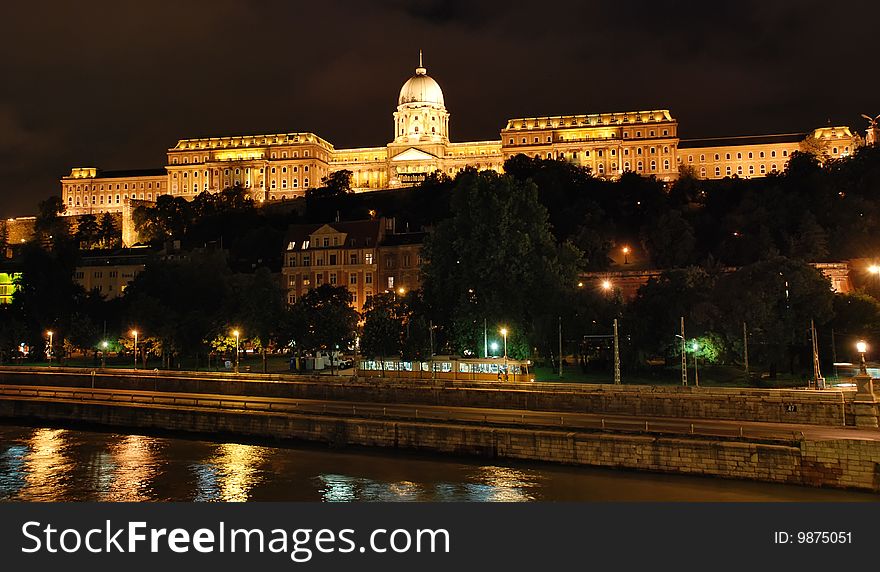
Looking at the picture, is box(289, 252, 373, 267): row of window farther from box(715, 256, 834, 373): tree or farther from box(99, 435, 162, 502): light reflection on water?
box(99, 435, 162, 502): light reflection on water

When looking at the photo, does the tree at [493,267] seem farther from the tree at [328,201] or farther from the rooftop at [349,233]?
the tree at [328,201]

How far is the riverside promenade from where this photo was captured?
30203mm

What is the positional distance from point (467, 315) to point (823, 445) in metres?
36.9

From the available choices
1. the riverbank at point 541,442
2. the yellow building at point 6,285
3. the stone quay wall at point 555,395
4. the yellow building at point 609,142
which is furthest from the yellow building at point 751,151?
the riverbank at point 541,442

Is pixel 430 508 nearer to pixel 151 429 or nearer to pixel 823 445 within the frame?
pixel 823 445

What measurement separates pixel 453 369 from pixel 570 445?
24.9m

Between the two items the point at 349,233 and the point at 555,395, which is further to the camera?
the point at 349,233

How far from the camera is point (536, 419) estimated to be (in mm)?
38438

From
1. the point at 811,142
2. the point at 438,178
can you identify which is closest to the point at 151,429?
the point at 438,178

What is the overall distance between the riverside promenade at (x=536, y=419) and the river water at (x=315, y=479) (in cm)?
74

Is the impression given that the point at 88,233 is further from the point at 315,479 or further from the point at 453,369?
the point at 315,479

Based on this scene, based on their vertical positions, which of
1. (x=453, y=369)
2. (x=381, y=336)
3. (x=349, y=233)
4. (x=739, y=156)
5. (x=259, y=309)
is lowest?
(x=453, y=369)

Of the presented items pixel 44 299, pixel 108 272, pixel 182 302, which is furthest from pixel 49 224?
pixel 182 302

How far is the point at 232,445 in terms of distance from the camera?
42.5 m
